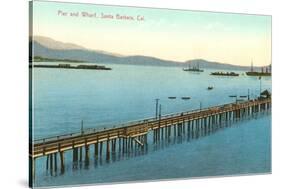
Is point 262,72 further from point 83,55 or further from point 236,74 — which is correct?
point 83,55

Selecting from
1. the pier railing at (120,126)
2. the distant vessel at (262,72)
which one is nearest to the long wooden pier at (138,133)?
the pier railing at (120,126)

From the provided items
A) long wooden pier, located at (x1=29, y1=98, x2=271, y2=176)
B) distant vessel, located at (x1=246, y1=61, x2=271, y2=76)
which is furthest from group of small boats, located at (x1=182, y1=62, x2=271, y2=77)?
long wooden pier, located at (x1=29, y1=98, x2=271, y2=176)

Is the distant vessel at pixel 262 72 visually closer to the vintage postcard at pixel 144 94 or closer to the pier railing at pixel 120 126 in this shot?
the vintage postcard at pixel 144 94

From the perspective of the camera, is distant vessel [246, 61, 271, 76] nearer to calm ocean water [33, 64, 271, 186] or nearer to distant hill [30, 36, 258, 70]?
calm ocean water [33, 64, 271, 186]

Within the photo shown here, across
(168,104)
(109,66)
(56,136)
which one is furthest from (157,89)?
(56,136)

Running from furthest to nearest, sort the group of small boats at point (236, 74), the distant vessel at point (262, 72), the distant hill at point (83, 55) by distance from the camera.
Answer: the distant vessel at point (262, 72)
the group of small boats at point (236, 74)
the distant hill at point (83, 55)
